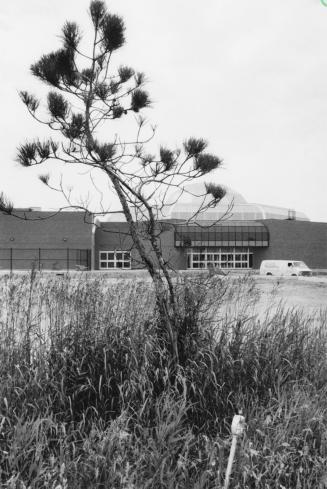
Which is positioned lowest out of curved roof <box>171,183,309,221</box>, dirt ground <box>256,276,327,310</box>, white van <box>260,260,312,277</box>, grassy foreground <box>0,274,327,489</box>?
grassy foreground <box>0,274,327,489</box>

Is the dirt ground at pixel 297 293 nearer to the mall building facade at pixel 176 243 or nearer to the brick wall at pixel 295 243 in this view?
the mall building facade at pixel 176 243

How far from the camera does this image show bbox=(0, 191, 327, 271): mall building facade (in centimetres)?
4691

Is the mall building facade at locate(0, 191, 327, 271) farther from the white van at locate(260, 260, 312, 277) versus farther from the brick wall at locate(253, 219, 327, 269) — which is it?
the white van at locate(260, 260, 312, 277)

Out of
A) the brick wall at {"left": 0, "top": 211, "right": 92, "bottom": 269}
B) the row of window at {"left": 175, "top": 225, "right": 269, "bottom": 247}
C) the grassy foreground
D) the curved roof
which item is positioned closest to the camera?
the grassy foreground

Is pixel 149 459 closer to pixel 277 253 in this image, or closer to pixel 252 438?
pixel 252 438

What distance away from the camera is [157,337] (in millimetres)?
5402

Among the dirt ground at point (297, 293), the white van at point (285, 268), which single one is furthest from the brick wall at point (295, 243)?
the dirt ground at point (297, 293)

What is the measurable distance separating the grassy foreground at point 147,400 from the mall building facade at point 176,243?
1536 inches

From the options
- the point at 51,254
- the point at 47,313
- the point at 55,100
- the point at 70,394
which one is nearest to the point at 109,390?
the point at 70,394

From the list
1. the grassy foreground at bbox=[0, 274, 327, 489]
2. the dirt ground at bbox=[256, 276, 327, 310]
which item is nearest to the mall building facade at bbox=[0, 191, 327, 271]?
the dirt ground at bbox=[256, 276, 327, 310]

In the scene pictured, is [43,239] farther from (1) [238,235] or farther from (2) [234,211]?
(2) [234,211]

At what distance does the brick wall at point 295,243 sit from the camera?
5000 cm

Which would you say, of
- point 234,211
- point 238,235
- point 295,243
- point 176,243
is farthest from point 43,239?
point 295,243

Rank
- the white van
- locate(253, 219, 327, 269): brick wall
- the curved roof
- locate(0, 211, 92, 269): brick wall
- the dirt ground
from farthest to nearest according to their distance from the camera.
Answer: the curved roof
locate(253, 219, 327, 269): brick wall
locate(0, 211, 92, 269): brick wall
the white van
the dirt ground
